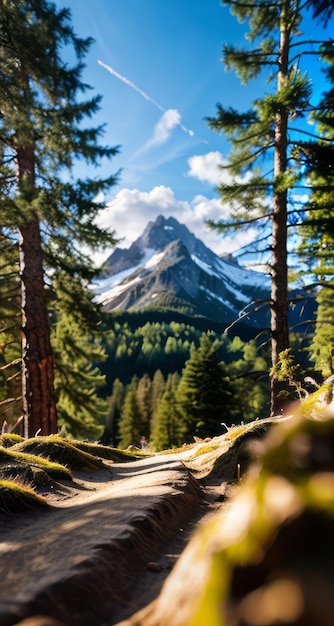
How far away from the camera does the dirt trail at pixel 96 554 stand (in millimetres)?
1714

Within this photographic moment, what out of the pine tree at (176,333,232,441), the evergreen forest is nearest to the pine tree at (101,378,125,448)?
the pine tree at (176,333,232,441)

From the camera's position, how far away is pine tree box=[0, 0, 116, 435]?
9.59 meters

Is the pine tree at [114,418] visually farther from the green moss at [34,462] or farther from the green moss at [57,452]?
the green moss at [34,462]

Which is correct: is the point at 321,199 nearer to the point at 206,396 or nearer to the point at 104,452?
the point at 104,452

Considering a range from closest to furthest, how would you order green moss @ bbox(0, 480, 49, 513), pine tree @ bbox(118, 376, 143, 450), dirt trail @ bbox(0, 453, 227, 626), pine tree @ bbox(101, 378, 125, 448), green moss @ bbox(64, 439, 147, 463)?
dirt trail @ bbox(0, 453, 227, 626) → green moss @ bbox(0, 480, 49, 513) → green moss @ bbox(64, 439, 147, 463) → pine tree @ bbox(118, 376, 143, 450) → pine tree @ bbox(101, 378, 125, 448)

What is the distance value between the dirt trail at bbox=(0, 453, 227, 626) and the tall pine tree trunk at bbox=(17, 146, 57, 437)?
6.27 m

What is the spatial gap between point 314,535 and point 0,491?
3931 millimetres

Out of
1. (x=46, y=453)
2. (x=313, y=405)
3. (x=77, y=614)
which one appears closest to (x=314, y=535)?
(x=77, y=614)

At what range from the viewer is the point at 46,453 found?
671 centimetres

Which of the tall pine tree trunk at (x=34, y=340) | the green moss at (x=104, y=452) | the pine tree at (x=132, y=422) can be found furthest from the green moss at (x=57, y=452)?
the pine tree at (x=132, y=422)

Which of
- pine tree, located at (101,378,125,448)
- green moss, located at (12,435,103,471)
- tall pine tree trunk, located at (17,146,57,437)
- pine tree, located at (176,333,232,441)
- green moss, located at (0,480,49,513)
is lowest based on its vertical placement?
pine tree, located at (101,378,125,448)

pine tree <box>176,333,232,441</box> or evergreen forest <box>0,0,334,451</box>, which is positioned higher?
evergreen forest <box>0,0,334,451</box>

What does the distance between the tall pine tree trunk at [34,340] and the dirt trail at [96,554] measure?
6.27 m

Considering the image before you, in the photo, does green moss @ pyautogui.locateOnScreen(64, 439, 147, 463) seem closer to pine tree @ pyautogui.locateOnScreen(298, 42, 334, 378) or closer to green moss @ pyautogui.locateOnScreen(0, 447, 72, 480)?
green moss @ pyautogui.locateOnScreen(0, 447, 72, 480)
